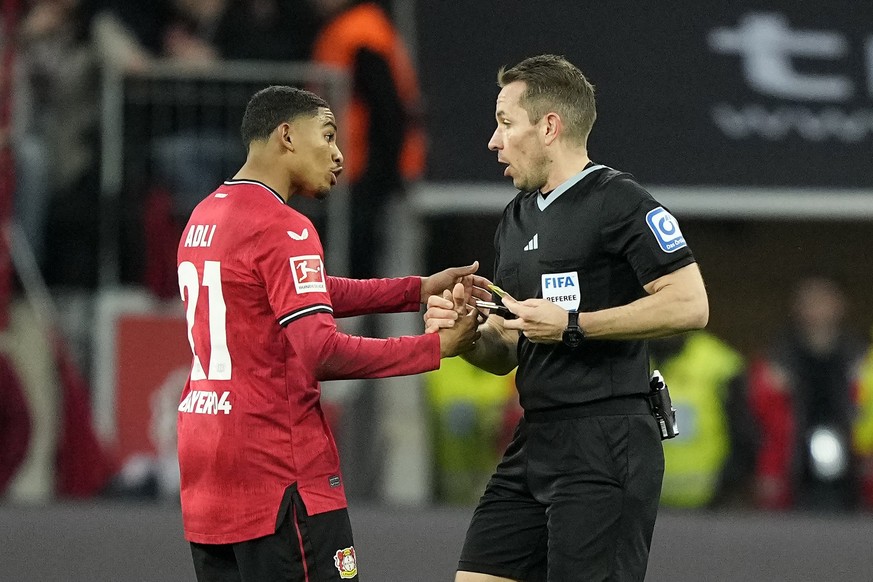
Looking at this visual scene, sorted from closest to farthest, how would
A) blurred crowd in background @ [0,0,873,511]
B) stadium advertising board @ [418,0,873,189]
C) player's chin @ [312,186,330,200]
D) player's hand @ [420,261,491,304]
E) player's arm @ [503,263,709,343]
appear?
player's arm @ [503,263,709,343] < player's chin @ [312,186,330,200] < player's hand @ [420,261,491,304] < blurred crowd in background @ [0,0,873,511] < stadium advertising board @ [418,0,873,189]

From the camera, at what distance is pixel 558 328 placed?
3615mm

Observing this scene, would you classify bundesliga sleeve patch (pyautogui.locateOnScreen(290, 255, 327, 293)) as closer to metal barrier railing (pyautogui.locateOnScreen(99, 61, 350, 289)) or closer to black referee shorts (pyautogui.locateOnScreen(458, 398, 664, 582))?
black referee shorts (pyautogui.locateOnScreen(458, 398, 664, 582))

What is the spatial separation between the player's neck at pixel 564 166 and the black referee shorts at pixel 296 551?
1.07 m

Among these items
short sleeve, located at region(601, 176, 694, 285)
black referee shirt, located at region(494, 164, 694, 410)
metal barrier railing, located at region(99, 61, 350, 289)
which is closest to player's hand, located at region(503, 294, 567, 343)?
black referee shirt, located at region(494, 164, 694, 410)

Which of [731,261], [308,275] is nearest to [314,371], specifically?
[308,275]

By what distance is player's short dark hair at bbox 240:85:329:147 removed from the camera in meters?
3.63

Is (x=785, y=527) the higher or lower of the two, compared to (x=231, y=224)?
lower

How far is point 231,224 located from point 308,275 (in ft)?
0.82

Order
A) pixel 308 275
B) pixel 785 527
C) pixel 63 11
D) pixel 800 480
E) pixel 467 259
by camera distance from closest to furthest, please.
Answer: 1. pixel 308 275
2. pixel 785 527
3. pixel 800 480
4. pixel 63 11
5. pixel 467 259

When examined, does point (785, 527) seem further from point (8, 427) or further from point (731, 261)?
point (8, 427)

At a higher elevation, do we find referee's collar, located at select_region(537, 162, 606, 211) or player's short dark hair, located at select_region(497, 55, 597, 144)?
player's short dark hair, located at select_region(497, 55, 597, 144)

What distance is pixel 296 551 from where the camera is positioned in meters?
3.49

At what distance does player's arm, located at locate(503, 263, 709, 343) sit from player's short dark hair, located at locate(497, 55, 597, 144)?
19.6 inches

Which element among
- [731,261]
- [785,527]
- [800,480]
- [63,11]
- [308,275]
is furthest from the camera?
[731,261]
